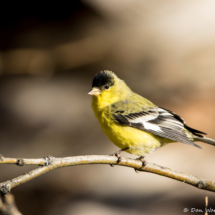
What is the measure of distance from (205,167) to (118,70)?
2.53 meters

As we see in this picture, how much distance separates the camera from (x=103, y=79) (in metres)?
3.04

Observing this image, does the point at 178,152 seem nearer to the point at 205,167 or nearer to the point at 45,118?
the point at 205,167

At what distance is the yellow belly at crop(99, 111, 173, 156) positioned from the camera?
2.67 metres

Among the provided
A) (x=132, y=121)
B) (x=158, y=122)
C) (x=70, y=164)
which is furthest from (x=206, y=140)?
(x=70, y=164)

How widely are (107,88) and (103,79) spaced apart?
104 mm

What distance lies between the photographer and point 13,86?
605 centimetres

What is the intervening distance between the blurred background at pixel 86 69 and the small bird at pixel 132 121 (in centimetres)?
244

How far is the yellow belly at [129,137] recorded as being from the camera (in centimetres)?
267

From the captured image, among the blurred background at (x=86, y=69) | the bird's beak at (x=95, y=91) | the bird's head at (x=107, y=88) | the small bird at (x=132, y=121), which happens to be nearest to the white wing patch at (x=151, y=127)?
the small bird at (x=132, y=121)

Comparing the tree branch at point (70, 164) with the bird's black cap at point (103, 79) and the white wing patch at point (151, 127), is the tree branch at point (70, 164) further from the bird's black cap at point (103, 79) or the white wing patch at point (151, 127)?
the bird's black cap at point (103, 79)

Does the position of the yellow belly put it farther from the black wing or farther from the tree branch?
the tree branch

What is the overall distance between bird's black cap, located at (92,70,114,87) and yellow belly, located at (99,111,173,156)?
387mm

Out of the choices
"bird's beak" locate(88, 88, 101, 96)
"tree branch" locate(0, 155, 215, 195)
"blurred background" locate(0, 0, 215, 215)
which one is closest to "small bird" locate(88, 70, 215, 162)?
"bird's beak" locate(88, 88, 101, 96)

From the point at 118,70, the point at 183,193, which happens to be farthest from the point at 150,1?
the point at 183,193
